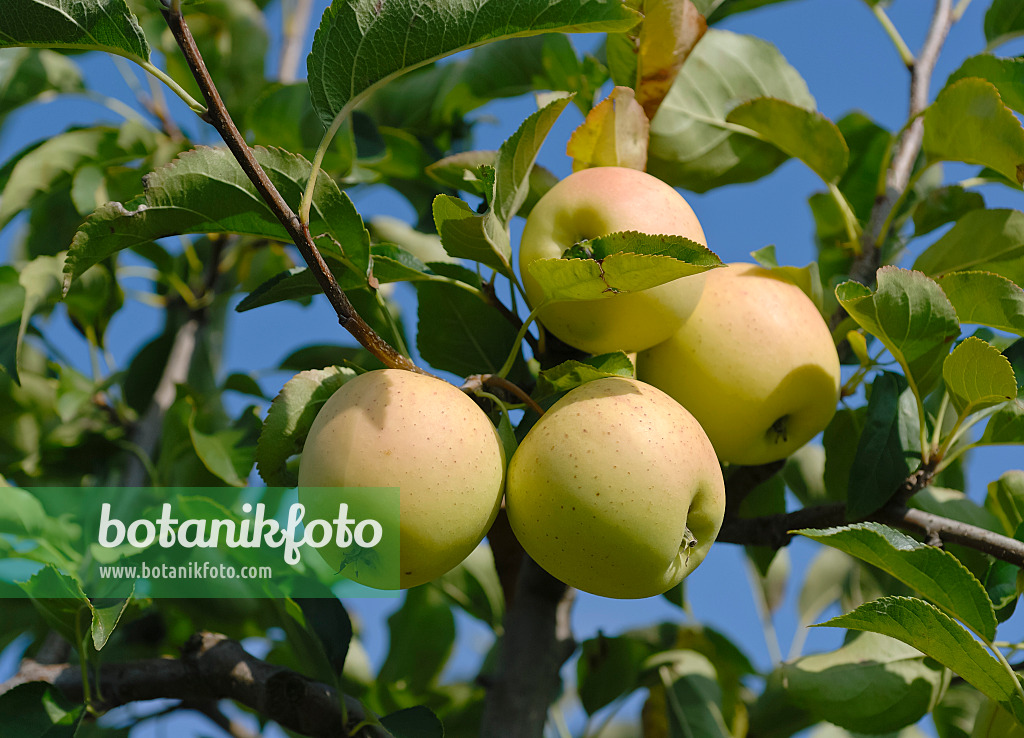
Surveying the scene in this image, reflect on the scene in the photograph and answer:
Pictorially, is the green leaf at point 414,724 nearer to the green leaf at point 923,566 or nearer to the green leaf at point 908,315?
the green leaf at point 923,566

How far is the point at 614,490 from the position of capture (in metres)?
0.62

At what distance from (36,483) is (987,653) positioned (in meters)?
1.24

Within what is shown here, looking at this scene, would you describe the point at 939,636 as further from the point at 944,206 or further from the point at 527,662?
the point at 944,206

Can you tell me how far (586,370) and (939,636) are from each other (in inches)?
13.4

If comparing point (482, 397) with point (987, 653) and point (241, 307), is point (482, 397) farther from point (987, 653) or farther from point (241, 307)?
point (987, 653)

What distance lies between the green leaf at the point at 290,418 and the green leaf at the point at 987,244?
0.71 meters

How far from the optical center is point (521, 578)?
3.46 ft

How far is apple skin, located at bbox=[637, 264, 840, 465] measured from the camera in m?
0.79

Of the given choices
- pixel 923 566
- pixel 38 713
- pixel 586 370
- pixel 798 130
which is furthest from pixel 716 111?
pixel 38 713

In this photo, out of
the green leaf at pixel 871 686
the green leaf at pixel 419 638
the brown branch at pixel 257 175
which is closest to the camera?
the brown branch at pixel 257 175

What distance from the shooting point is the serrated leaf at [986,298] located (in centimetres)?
78

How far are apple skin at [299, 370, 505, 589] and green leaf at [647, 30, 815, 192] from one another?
21.7 inches

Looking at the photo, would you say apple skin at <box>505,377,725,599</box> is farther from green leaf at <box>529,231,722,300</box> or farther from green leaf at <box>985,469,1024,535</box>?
green leaf at <box>985,469,1024,535</box>

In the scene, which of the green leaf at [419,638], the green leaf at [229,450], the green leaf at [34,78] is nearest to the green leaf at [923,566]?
the green leaf at [229,450]
